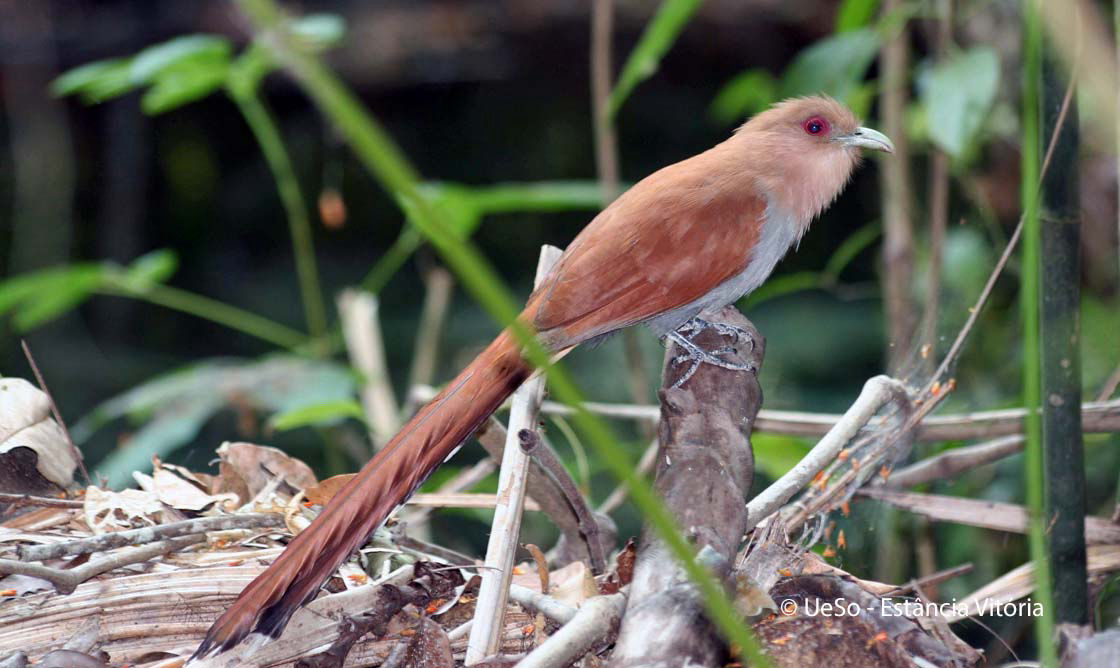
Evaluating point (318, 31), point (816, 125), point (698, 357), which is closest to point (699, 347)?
point (698, 357)

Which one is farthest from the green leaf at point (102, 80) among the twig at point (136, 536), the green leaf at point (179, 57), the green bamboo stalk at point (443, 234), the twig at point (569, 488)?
the green bamboo stalk at point (443, 234)

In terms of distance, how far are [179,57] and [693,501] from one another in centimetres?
195

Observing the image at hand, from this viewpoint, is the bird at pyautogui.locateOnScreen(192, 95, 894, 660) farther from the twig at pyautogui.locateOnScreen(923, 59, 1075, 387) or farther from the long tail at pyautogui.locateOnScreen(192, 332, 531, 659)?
the twig at pyautogui.locateOnScreen(923, 59, 1075, 387)

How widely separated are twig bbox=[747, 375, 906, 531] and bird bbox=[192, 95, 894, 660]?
180 millimetres

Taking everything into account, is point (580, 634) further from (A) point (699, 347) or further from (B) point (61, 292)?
(B) point (61, 292)

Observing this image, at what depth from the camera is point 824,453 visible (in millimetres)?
1463

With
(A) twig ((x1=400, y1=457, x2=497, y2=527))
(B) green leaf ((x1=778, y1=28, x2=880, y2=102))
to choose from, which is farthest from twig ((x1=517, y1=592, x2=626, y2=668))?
(B) green leaf ((x1=778, y1=28, x2=880, y2=102))

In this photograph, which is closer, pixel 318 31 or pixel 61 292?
pixel 318 31

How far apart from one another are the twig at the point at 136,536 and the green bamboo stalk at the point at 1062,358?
0.97 metres

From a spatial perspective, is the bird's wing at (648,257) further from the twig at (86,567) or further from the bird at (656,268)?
the twig at (86,567)

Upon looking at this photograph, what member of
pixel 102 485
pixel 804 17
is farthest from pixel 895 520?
pixel 804 17

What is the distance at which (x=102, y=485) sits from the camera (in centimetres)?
153

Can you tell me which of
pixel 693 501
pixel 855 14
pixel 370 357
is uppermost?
pixel 855 14

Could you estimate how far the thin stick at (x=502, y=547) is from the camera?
49.3 inches
